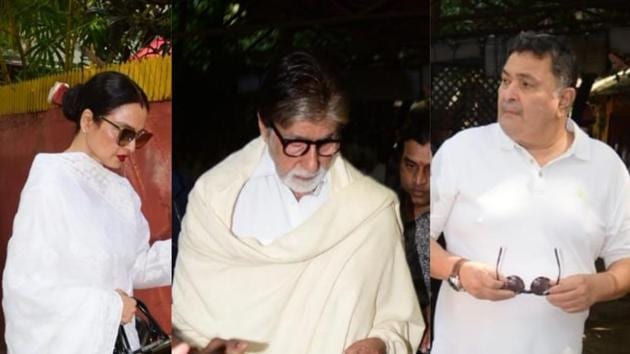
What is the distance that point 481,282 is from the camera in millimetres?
3082

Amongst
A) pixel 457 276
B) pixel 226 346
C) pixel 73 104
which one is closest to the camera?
pixel 457 276

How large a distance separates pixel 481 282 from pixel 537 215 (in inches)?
11.9

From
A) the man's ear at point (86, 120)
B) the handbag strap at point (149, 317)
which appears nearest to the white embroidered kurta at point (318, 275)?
the handbag strap at point (149, 317)

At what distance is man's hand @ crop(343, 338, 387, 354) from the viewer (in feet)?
10.5

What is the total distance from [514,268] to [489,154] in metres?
0.40

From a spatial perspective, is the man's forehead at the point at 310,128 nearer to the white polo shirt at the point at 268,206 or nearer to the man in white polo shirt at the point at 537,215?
the white polo shirt at the point at 268,206

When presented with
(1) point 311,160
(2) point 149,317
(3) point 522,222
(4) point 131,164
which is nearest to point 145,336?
(2) point 149,317

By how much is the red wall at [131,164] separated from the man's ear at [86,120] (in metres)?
0.06

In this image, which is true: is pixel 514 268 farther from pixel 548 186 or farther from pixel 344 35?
pixel 344 35

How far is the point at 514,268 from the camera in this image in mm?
3043

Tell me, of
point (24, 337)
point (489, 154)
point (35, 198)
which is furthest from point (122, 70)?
point (489, 154)

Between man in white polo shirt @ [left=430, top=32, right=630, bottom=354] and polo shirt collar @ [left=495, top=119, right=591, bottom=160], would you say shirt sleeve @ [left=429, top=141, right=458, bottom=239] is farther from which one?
polo shirt collar @ [left=495, top=119, right=591, bottom=160]

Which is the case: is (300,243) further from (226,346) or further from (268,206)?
(226,346)

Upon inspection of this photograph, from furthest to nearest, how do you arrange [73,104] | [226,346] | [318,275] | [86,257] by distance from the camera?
[73,104]
[86,257]
[226,346]
[318,275]
